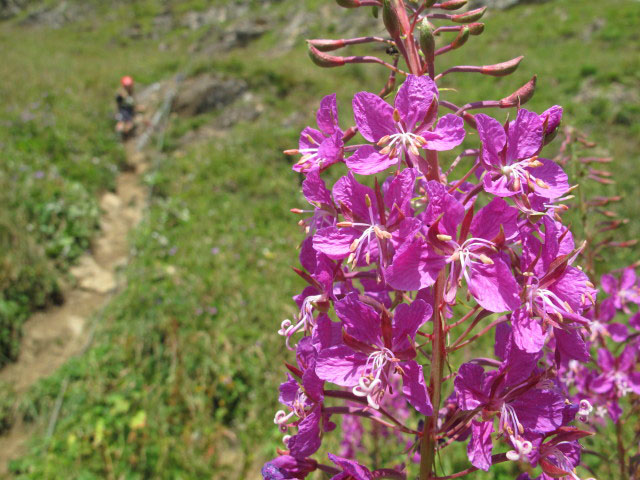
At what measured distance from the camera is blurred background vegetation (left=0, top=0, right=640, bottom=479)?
4.09 m

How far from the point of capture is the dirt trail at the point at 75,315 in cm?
493

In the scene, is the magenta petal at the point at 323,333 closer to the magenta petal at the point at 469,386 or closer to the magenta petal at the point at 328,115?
the magenta petal at the point at 469,386

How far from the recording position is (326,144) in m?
1.32

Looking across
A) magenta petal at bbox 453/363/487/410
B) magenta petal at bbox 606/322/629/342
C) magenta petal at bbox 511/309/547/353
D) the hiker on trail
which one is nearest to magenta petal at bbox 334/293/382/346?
magenta petal at bbox 453/363/487/410

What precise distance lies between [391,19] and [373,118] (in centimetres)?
28

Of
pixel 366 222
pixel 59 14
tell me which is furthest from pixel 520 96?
pixel 59 14

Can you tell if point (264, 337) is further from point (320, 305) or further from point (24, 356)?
point (320, 305)

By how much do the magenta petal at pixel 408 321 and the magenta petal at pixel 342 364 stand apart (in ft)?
0.33

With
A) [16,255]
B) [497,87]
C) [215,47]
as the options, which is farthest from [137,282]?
[215,47]

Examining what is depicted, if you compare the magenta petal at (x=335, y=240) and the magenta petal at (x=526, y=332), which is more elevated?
the magenta petal at (x=335, y=240)

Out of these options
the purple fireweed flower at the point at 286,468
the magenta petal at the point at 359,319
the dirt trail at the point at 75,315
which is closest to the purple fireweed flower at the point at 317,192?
the magenta petal at the point at 359,319

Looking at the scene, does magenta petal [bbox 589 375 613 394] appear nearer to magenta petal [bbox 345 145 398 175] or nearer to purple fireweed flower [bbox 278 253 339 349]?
purple fireweed flower [bbox 278 253 339 349]

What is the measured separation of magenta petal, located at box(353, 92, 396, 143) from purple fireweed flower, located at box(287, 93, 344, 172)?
85mm

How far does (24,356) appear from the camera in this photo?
527cm
